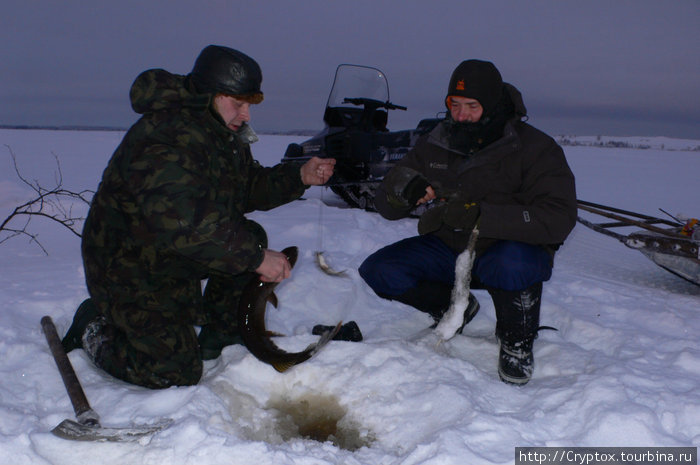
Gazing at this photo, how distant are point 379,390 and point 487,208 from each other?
1128mm

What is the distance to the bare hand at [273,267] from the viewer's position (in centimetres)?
251

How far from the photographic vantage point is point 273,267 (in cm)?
253

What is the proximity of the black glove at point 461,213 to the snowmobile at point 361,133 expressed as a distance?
17.0 feet

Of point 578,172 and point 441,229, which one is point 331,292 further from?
point 578,172

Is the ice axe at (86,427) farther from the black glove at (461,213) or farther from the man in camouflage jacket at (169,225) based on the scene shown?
the black glove at (461,213)

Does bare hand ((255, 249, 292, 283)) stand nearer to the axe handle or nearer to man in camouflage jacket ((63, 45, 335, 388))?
man in camouflage jacket ((63, 45, 335, 388))

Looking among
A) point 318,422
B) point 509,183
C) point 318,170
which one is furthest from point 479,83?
point 318,422

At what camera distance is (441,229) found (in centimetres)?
323

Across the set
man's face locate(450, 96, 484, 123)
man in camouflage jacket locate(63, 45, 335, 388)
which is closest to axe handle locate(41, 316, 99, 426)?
man in camouflage jacket locate(63, 45, 335, 388)

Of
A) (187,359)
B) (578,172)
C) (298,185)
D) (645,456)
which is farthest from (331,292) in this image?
(578,172)

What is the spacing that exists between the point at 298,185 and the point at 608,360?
6.96 ft

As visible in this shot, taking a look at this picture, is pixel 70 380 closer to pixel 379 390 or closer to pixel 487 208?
pixel 379 390

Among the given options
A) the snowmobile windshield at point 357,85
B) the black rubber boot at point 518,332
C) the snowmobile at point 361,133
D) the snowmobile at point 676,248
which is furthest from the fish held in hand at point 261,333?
the snowmobile windshield at point 357,85

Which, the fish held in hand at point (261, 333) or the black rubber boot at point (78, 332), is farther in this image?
the black rubber boot at point (78, 332)
